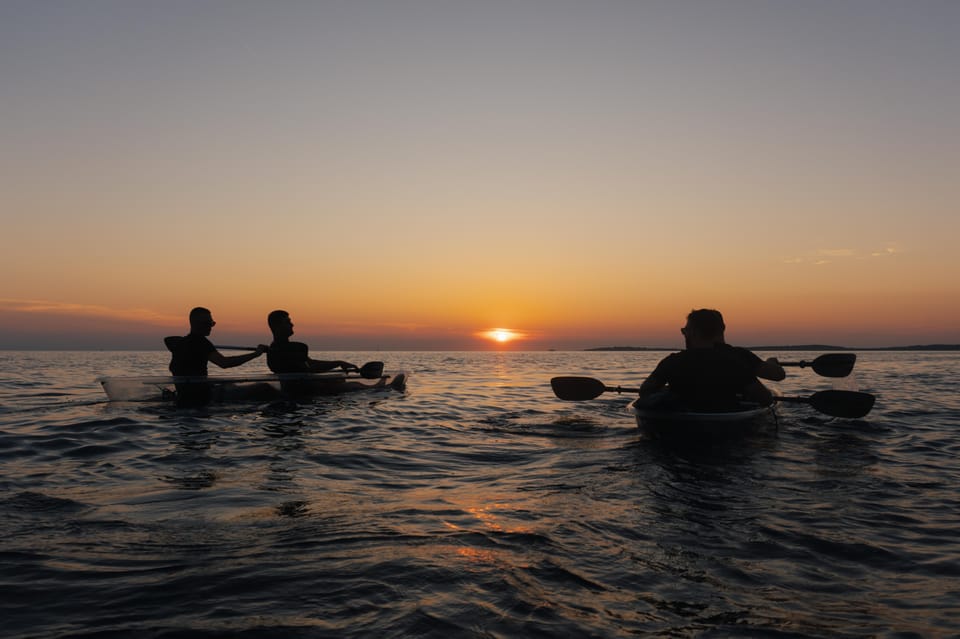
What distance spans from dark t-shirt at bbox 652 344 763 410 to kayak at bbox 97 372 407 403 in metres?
8.90

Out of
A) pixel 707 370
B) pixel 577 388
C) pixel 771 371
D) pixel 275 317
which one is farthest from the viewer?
pixel 275 317

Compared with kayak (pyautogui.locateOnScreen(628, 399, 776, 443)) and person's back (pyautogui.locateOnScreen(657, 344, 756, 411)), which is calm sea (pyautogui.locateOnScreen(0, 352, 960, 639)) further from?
person's back (pyautogui.locateOnScreen(657, 344, 756, 411))

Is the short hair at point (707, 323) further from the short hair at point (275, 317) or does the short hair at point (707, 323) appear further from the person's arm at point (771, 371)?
the short hair at point (275, 317)

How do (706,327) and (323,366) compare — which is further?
(323,366)

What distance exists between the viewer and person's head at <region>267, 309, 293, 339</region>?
14.2m

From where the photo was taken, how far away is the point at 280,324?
1437 cm

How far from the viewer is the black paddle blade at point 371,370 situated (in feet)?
55.0

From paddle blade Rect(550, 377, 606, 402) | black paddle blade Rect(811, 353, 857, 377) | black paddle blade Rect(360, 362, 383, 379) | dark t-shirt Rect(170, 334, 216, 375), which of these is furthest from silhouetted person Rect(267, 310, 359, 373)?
black paddle blade Rect(811, 353, 857, 377)

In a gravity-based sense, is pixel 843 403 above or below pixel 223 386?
below

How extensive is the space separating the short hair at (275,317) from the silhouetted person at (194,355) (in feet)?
4.28

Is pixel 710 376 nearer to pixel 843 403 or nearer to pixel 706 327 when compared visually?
pixel 706 327

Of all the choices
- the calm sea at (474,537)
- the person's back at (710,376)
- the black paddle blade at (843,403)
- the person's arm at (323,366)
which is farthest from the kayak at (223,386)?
the black paddle blade at (843,403)

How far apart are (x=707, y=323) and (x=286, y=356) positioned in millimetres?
10029

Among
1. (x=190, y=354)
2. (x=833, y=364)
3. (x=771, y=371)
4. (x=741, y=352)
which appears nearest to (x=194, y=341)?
(x=190, y=354)
